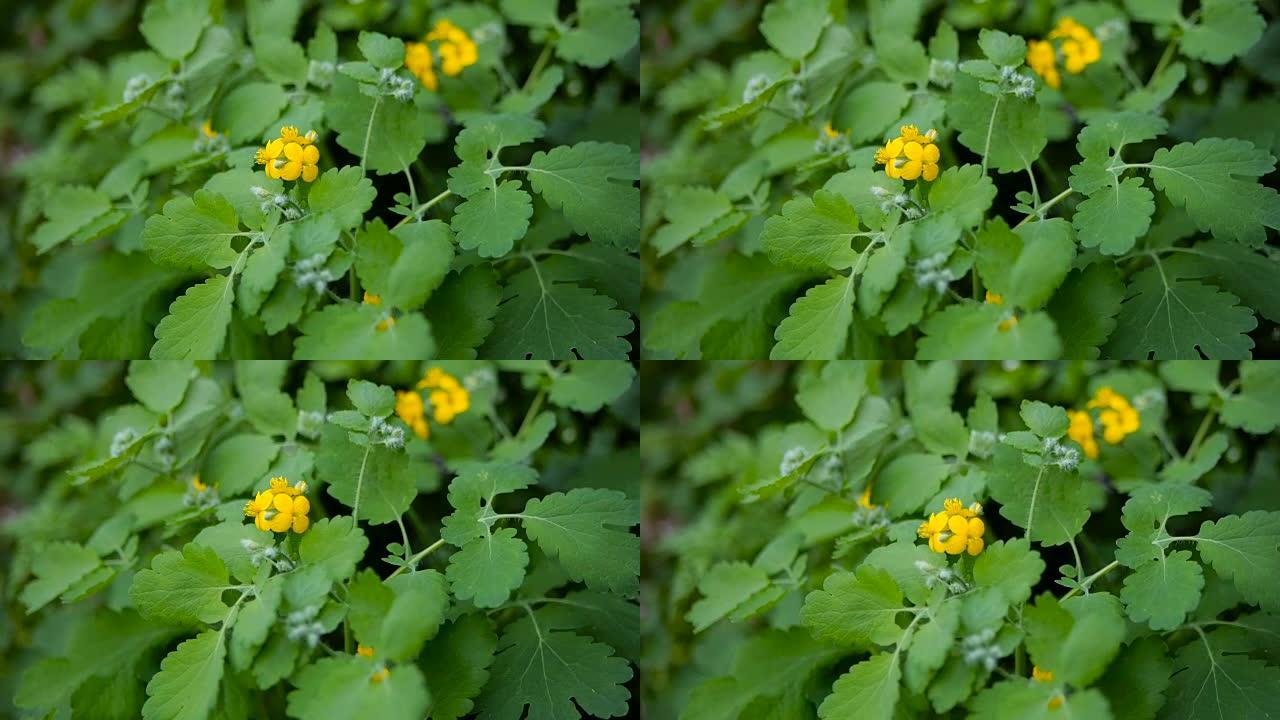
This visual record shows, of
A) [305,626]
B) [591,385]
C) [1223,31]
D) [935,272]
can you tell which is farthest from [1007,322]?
[305,626]

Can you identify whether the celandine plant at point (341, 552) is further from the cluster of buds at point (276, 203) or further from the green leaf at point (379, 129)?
the green leaf at point (379, 129)

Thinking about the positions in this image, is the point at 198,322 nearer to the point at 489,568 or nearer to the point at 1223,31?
the point at 489,568

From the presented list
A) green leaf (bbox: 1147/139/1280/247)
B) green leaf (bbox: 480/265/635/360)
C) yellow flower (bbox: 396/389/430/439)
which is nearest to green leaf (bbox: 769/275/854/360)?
green leaf (bbox: 480/265/635/360)

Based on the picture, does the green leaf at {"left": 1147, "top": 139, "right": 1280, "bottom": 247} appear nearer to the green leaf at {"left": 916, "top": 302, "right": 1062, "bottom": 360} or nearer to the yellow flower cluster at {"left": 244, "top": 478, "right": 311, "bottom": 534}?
the green leaf at {"left": 916, "top": 302, "right": 1062, "bottom": 360}

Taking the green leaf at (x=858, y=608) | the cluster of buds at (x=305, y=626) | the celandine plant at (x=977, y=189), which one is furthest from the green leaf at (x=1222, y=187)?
the cluster of buds at (x=305, y=626)

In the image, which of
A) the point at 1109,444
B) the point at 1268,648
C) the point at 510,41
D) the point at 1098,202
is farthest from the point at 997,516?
the point at 510,41

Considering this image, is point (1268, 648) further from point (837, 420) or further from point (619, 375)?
point (619, 375)
